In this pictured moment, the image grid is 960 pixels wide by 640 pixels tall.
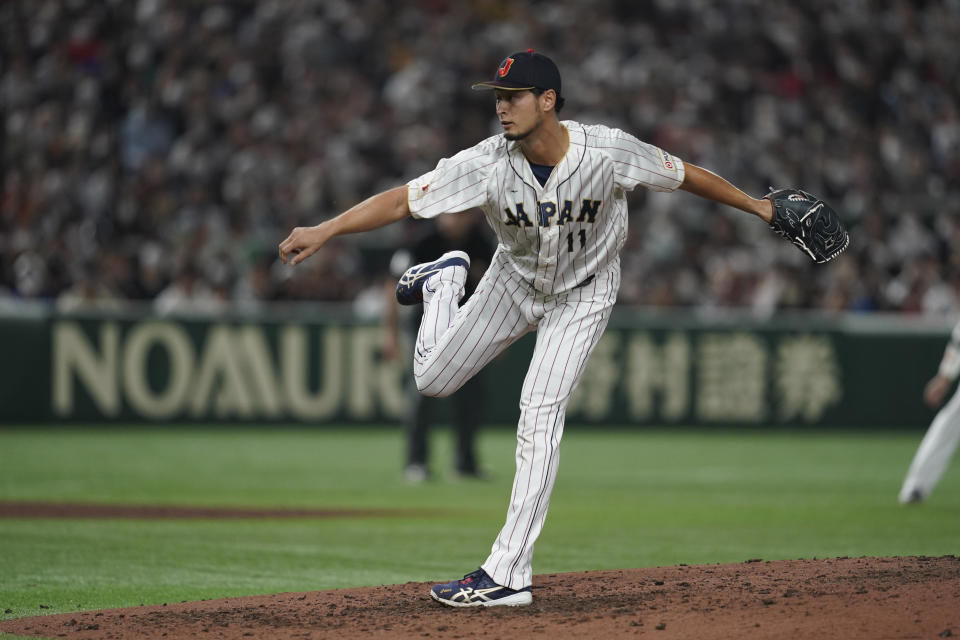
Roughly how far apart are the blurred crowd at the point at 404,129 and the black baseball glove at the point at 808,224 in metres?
10.4

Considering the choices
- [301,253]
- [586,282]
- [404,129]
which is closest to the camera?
[301,253]

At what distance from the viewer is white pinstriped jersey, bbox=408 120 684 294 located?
5320 millimetres

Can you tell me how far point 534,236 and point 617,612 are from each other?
5.03 feet

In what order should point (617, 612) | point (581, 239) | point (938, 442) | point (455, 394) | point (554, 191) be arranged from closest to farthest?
1. point (617, 612)
2. point (554, 191)
3. point (581, 239)
4. point (938, 442)
5. point (455, 394)

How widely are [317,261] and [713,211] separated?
20.2 ft

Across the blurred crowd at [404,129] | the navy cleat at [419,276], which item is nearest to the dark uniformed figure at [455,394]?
the blurred crowd at [404,129]

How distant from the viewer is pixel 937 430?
976 cm

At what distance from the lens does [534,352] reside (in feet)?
18.5

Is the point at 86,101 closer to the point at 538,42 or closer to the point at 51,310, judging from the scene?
the point at 51,310

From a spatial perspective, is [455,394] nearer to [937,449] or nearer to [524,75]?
[937,449]

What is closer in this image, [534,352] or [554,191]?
[554,191]

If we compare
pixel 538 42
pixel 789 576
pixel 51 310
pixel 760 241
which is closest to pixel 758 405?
pixel 760 241

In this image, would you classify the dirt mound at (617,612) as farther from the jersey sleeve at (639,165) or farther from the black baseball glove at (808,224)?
the jersey sleeve at (639,165)

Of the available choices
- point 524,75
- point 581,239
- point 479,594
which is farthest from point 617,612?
point 524,75
